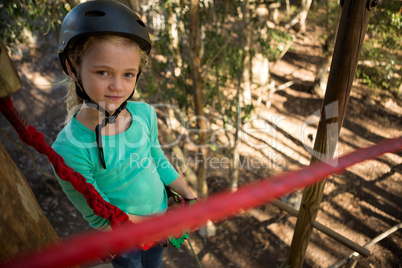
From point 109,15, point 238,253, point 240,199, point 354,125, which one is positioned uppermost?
point 109,15

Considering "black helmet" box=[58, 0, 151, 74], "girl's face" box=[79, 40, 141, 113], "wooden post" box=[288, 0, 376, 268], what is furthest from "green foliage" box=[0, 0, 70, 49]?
"wooden post" box=[288, 0, 376, 268]

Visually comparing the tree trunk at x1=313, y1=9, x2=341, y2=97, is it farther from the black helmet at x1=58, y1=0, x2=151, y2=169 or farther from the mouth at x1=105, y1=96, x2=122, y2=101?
the mouth at x1=105, y1=96, x2=122, y2=101

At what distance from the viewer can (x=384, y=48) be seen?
6.08 meters

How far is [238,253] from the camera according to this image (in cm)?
427

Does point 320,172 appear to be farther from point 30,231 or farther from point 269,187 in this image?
point 30,231

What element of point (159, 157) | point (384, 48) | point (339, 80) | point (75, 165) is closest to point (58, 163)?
point (75, 165)

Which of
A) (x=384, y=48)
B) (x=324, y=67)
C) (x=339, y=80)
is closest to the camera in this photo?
(x=339, y=80)

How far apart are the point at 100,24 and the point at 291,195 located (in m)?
4.49

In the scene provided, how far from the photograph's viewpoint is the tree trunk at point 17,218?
1.72 ft

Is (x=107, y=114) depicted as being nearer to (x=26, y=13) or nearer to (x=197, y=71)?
(x=197, y=71)

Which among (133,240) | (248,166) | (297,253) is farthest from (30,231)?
(248,166)

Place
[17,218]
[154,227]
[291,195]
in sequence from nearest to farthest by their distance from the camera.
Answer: [17,218] → [154,227] → [291,195]

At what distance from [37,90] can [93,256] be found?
8137 mm

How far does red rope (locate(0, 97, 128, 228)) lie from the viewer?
0.76m
